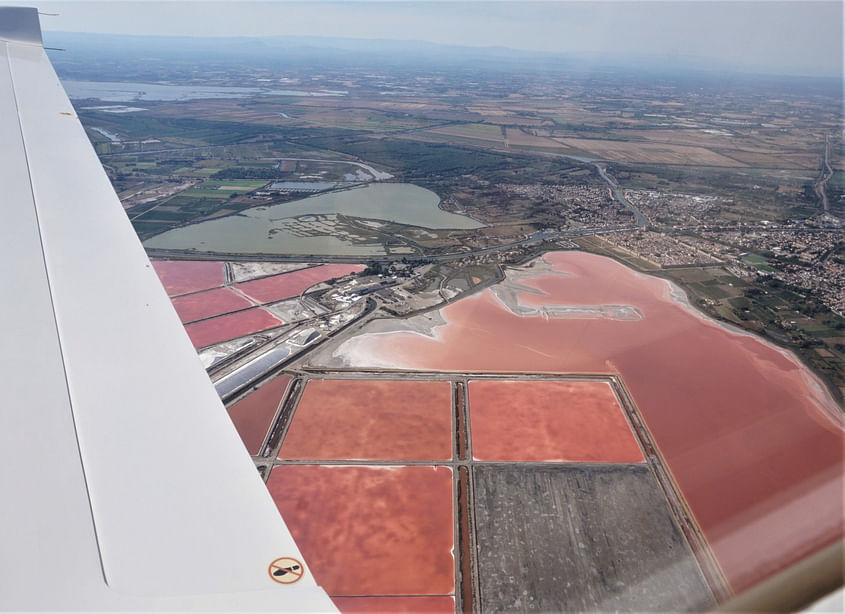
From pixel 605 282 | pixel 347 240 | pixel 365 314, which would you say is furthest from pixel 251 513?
pixel 347 240

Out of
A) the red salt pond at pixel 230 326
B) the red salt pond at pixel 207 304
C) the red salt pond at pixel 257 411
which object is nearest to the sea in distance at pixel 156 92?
the red salt pond at pixel 207 304

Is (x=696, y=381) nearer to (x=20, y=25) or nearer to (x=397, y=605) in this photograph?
(x=397, y=605)

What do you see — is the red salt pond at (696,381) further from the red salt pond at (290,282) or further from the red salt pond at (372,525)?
the red salt pond at (290,282)

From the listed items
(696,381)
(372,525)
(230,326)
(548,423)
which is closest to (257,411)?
(372,525)

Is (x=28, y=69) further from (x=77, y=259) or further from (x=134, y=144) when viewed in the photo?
(x=134, y=144)

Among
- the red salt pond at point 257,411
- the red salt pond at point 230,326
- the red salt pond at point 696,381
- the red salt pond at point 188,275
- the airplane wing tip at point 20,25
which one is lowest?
the red salt pond at point 188,275

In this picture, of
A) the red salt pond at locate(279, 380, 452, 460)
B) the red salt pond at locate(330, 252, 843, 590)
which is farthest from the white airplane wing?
the red salt pond at locate(279, 380, 452, 460)
